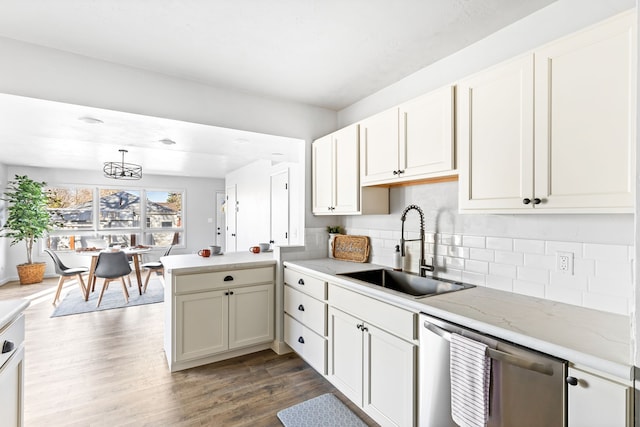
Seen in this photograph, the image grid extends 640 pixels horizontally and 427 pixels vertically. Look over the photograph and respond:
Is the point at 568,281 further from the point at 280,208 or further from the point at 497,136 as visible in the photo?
the point at 280,208

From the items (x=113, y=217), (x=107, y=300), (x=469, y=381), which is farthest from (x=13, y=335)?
(x=113, y=217)

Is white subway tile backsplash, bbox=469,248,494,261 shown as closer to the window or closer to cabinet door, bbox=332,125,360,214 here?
cabinet door, bbox=332,125,360,214

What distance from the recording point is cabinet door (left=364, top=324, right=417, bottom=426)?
161 cm

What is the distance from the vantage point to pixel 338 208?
2.74 metres

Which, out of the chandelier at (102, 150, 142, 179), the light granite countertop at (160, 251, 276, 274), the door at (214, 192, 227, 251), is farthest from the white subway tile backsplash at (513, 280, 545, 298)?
the door at (214, 192, 227, 251)

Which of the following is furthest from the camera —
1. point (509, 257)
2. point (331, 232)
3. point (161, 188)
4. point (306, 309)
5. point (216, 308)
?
point (161, 188)

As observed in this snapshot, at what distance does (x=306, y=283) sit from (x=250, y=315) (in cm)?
71

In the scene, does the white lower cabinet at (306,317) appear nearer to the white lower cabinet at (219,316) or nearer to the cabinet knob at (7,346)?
the white lower cabinet at (219,316)

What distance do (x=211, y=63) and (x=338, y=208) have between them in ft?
5.04

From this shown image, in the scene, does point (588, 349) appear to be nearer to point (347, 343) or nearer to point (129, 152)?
point (347, 343)

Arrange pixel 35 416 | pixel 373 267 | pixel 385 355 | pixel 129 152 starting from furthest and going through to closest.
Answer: pixel 129 152
pixel 373 267
pixel 35 416
pixel 385 355

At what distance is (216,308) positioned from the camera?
A: 268cm

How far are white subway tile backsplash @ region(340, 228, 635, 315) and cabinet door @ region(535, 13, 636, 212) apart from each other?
389 mm

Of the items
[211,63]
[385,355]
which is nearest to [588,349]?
[385,355]
